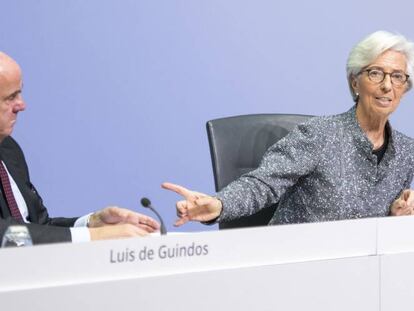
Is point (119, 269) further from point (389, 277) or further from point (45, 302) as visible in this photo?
point (389, 277)

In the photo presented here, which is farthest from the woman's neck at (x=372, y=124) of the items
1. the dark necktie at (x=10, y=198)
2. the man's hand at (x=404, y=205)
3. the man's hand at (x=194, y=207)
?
the dark necktie at (x=10, y=198)

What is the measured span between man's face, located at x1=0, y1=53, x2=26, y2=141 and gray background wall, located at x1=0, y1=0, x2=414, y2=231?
1.36m

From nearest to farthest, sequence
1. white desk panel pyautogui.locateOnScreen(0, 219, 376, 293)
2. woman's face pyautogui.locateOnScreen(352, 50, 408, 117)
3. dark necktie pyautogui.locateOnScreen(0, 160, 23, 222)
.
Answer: white desk panel pyautogui.locateOnScreen(0, 219, 376, 293) < dark necktie pyautogui.locateOnScreen(0, 160, 23, 222) < woman's face pyautogui.locateOnScreen(352, 50, 408, 117)

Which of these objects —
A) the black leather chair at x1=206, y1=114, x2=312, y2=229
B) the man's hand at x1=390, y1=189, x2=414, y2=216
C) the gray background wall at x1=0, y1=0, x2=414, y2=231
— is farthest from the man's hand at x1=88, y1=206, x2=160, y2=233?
the gray background wall at x1=0, y1=0, x2=414, y2=231

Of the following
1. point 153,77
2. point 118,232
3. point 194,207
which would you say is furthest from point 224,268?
point 153,77

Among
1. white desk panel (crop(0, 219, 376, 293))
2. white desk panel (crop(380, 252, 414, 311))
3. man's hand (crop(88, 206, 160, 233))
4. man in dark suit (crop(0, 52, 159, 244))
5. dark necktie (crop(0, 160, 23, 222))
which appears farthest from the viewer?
dark necktie (crop(0, 160, 23, 222))

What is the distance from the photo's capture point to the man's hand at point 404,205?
226cm

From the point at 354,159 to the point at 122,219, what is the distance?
69 centimetres

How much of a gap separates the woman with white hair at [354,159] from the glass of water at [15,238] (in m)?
0.75

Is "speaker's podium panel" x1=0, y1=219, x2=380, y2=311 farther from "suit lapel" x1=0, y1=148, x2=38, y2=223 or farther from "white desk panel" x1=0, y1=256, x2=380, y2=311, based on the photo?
"suit lapel" x1=0, y1=148, x2=38, y2=223

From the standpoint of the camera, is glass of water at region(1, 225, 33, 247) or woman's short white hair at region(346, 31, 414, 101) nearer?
glass of water at region(1, 225, 33, 247)

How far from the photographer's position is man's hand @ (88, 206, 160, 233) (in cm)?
189

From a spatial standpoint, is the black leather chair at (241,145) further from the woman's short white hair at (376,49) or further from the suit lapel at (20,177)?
the suit lapel at (20,177)

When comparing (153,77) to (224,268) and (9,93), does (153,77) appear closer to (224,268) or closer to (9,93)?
(9,93)
